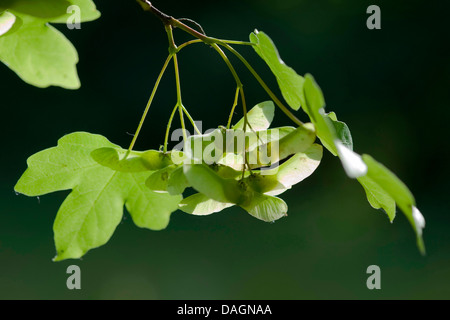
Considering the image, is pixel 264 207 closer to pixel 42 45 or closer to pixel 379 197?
pixel 379 197

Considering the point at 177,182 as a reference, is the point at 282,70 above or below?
above

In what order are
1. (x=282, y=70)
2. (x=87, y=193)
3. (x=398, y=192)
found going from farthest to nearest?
(x=87, y=193)
(x=282, y=70)
(x=398, y=192)

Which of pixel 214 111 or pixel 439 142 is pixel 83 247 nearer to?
pixel 214 111

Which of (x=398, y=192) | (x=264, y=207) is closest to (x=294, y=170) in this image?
(x=264, y=207)

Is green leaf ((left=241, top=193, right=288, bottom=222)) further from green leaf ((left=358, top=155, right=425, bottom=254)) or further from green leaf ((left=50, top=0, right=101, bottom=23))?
green leaf ((left=50, top=0, right=101, bottom=23))

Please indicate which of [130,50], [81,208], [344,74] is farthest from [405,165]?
[81,208]

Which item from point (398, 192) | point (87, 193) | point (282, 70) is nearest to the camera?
point (398, 192)
